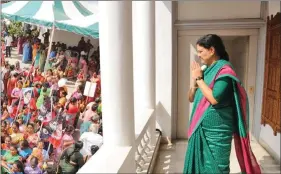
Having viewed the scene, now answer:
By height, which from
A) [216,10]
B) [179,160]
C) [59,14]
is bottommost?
[179,160]

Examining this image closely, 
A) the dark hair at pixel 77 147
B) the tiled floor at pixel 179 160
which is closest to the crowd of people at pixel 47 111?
the dark hair at pixel 77 147

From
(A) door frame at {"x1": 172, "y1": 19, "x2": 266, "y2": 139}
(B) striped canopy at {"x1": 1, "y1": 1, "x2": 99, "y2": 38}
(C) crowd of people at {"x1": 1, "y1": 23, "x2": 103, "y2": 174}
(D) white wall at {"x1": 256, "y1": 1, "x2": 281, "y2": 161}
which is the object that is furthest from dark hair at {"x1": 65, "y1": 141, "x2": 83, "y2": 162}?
(D) white wall at {"x1": 256, "y1": 1, "x2": 281, "y2": 161}

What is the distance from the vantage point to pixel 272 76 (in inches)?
118

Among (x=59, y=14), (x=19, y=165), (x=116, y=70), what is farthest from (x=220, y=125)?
(x=59, y=14)


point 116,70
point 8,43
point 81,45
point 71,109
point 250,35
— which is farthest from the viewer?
point 250,35

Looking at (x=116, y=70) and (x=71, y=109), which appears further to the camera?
(x=71, y=109)

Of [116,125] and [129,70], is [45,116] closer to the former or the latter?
[116,125]

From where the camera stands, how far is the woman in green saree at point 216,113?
5.34 feet

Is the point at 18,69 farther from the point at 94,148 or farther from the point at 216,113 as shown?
the point at 216,113

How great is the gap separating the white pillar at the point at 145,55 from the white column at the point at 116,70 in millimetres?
1251

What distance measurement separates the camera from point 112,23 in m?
1.31

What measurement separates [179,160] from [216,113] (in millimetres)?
1324

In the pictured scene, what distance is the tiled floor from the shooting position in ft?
8.51

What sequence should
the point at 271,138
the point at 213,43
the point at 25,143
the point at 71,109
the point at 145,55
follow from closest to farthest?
the point at 213,43, the point at 25,143, the point at 71,109, the point at 145,55, the point at 271,138
